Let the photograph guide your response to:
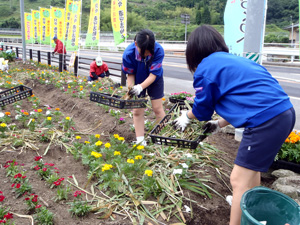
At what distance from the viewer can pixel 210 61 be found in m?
2.10

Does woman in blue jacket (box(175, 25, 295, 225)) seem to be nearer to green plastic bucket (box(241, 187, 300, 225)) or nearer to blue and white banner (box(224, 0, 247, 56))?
green plastic bucket (box(241, 187, 300, 225))

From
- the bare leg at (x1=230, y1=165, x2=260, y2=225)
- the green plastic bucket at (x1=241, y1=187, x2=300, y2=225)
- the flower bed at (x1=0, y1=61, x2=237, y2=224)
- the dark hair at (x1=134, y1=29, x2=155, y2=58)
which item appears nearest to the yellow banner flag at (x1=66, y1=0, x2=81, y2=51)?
the flower bed at (x1=0, y1=61, x2=237, y2=224)

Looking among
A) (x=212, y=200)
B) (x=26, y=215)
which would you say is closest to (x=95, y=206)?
(x=26, y=215)

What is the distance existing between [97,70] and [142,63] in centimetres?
480

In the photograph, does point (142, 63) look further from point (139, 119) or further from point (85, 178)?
point (85, 178)

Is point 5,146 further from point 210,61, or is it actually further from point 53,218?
point 210,61

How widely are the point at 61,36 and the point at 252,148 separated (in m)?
15.3

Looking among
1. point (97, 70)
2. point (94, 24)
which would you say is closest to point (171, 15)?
point (94, 24)

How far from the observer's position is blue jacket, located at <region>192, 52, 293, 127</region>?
76.6 inches

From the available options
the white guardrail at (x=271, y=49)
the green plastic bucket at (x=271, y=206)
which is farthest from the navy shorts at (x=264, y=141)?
the white guardrail at (x=271, y=49)

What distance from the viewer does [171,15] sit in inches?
3322

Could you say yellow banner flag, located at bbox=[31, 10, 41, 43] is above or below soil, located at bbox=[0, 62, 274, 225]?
above

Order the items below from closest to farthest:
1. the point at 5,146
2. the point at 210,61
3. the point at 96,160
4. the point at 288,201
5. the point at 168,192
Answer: the point at 288,201 → the point at 210,61 → the point at 168,192 → the point at 96,160 → the point at 5,146

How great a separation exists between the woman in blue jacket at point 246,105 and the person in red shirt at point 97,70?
6.13m
